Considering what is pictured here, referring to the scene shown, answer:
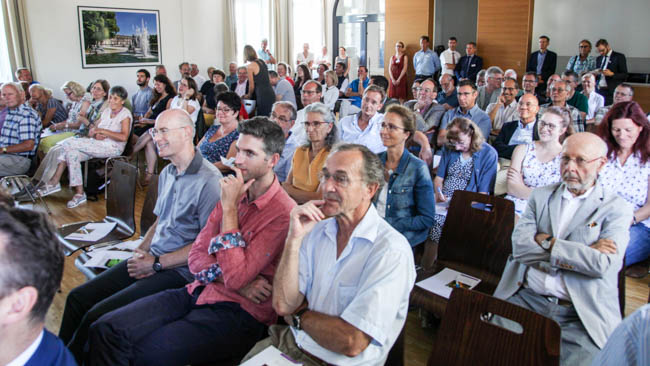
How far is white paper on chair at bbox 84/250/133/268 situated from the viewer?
2502 mm

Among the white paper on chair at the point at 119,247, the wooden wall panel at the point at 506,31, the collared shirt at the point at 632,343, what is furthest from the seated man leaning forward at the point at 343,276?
the wooden wall panel at the point at 506,31

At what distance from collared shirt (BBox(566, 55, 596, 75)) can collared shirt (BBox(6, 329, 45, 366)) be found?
30.2 feet

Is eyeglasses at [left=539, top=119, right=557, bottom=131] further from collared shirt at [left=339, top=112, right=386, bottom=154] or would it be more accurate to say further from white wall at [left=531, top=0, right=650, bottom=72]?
white wall at [left=531, top=0, right=650, bottom=72]

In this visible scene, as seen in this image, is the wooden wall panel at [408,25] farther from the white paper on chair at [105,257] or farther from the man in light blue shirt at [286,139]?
the white paper on chair at [105,257]

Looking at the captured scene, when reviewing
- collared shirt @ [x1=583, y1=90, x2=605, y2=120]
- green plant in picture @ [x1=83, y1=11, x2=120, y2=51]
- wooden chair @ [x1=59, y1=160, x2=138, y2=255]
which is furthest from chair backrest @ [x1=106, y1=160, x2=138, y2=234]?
green plant in picture @ [x1=83, y1=11, x2=120, y2=51]

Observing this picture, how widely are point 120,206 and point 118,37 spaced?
8.17 meters

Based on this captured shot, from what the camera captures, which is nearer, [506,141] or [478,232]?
[478,232]

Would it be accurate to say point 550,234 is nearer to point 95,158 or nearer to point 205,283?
point 205,283

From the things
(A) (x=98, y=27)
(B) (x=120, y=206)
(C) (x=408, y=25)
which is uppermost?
(C) (x=408, y=25)

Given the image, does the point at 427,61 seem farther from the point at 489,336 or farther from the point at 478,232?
the point at 489,336

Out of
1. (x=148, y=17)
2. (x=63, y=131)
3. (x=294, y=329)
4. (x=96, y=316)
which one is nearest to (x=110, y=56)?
(x=148, y=17)

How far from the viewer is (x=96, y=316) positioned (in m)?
2.02

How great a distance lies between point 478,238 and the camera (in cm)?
246

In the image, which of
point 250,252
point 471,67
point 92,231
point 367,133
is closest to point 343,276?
point 250,252
